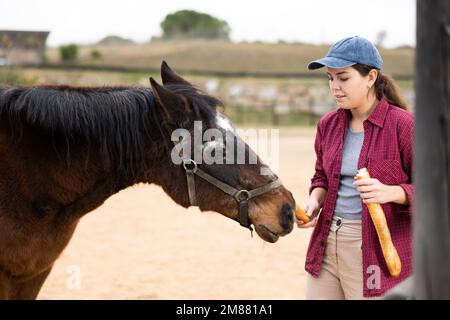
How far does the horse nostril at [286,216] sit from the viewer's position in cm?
310

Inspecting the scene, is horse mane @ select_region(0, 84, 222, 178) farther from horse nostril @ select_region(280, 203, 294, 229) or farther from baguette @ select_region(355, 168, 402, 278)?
baguette @ select_region(355, 168, 402, 278)

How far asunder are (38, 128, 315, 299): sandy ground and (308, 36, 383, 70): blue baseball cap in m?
2.68

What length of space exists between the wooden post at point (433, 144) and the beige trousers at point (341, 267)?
160 centimetres

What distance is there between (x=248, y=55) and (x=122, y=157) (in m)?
54.4

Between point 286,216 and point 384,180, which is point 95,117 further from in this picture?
point 384,180

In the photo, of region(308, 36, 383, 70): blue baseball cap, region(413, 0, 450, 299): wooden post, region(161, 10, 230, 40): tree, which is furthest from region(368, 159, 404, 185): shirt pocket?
region(161, 10, 230, 40): tree

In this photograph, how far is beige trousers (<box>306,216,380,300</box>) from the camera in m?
2.92

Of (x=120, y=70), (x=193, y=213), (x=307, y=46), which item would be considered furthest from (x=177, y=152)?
(x=307, y=46)

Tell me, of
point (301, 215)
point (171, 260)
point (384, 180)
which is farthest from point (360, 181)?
point (171, 260)

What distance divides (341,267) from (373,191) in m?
0.52

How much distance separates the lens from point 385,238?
273cm

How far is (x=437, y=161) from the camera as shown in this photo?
4.26ft

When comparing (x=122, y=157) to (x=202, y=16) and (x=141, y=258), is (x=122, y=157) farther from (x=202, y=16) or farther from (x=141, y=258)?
(x=202, y=16)

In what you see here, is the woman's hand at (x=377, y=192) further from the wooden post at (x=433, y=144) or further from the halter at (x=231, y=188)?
the wooden post at (x=433, y=144)
